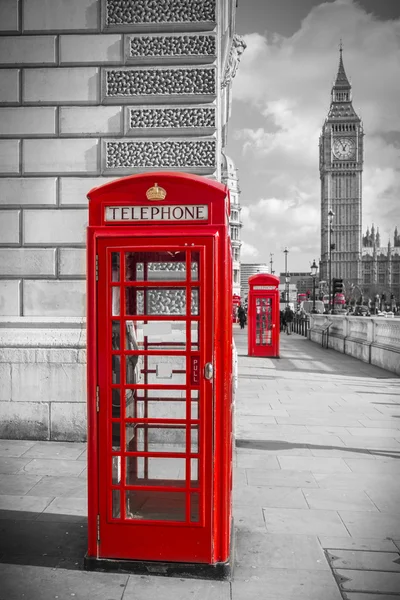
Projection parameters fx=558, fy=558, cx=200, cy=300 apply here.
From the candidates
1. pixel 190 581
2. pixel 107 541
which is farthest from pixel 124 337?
pixel 190 581

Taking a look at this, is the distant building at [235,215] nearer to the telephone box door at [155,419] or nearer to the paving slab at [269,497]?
the paving slab at [269,497]

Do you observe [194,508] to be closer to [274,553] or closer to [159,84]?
[274,553]

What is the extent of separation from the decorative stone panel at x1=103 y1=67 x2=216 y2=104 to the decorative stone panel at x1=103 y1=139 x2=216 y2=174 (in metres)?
0.54

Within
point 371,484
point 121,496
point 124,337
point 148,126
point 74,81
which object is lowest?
point 371,484

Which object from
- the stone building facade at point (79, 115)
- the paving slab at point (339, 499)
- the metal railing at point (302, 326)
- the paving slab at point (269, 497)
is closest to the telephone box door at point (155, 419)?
the paving slab at point (269, 497)

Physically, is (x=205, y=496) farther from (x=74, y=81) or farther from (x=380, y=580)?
(x=74, y=81)

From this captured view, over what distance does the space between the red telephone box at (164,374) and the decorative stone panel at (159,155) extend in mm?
3686

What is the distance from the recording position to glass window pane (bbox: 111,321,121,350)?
346 centimetres

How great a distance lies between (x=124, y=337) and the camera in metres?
3.46

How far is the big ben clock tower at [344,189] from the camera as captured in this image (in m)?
136

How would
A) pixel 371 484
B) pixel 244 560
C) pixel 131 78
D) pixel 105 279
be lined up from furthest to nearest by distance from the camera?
pixel 131 78
pixel 371 484
pixel 244 560
pixel 105 279

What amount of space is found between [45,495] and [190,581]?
193 centimetres

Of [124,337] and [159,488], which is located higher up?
[124,337]

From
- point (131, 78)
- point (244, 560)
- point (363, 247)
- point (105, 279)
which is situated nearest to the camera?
point (105, 279)
